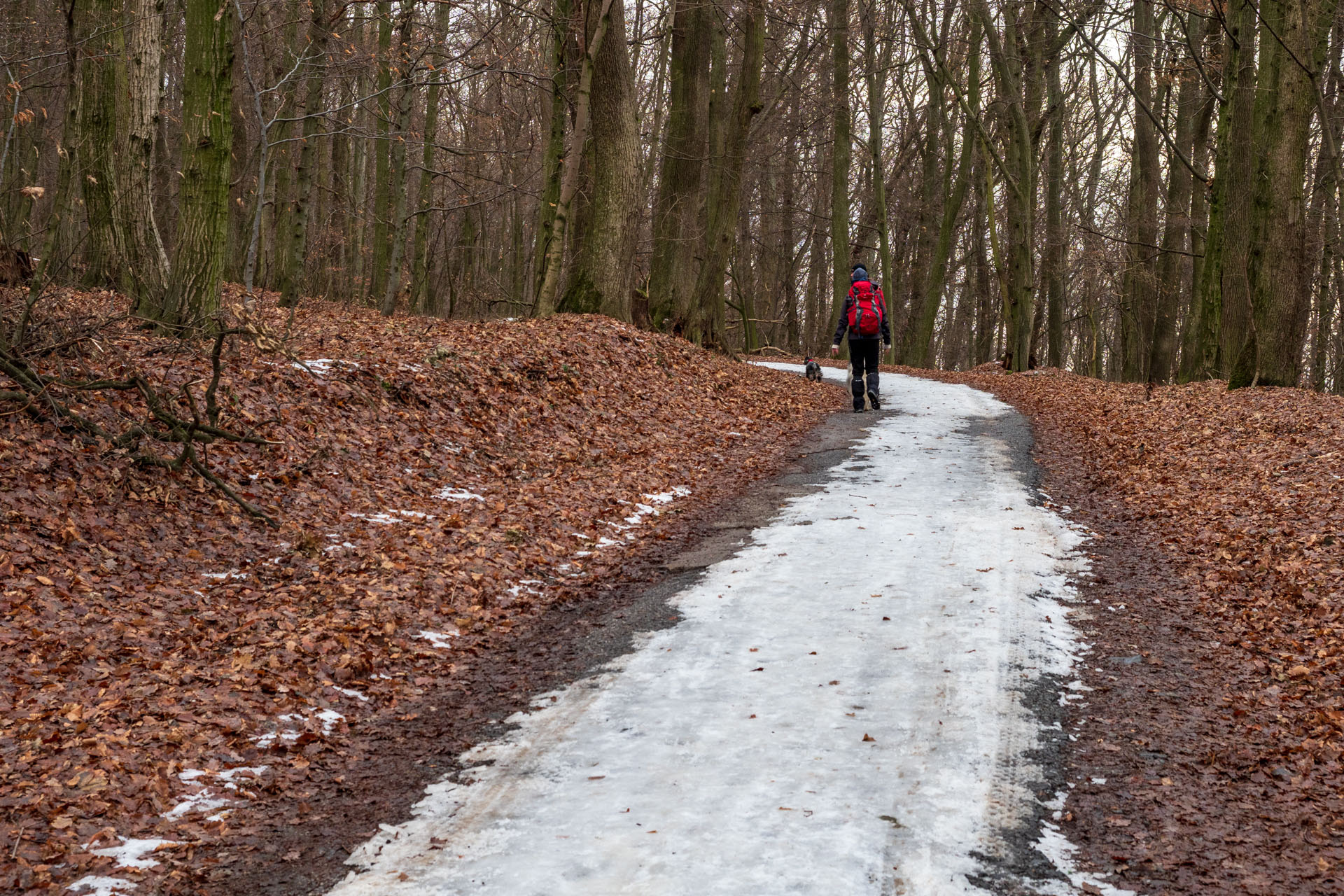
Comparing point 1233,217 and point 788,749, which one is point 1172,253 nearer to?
point 1233,217

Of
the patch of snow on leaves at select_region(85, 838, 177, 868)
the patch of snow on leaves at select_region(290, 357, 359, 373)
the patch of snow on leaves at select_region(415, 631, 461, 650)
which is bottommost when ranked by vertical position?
the patch of snow on leaves at select_region(85, 838, 177, 868)

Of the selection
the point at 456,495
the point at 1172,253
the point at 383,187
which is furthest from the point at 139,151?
the point at 1172,253

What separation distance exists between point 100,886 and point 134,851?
256 millimetres

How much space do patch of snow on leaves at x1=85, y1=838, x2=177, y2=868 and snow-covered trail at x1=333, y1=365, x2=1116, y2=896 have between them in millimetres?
805

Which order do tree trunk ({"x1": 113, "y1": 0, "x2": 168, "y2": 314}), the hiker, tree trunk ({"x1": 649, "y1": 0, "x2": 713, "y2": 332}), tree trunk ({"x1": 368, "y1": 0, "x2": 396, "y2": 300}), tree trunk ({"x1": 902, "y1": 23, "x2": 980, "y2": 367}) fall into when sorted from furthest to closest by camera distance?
tree trunk ({"x1": 902, "y1": 23, "x2": 980, "y2": 367})
tree trunk ({"x1": 368, "y1": 0, "x2": 396, "y2": 300})
tree trunk ({"x1": 649, "y1": 0, "x2": 713, "y2": 332})
the hiker
tree trunk ({"x1": 113, "y1": 0, "x2": 168, "y2": 314})

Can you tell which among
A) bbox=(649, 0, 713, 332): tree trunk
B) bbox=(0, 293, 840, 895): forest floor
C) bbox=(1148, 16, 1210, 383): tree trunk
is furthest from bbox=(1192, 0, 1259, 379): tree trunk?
bbox=(649, 0, 713, 332): tree trunk

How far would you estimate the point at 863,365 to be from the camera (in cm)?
1617

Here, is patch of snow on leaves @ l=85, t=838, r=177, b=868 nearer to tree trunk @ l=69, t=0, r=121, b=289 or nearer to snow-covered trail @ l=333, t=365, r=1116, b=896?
snow-covered trail @ l=333, t=365, r=1116, b=896

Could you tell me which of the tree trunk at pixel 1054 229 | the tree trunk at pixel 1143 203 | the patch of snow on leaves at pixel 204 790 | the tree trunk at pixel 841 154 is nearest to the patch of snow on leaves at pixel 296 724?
the patch of snow on leaves at pixel 204 790

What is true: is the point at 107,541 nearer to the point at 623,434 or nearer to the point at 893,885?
the point at 893,885

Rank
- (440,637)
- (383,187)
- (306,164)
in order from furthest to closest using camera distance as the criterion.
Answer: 1. (383,187)
2. (306,164)
3. (440,637)

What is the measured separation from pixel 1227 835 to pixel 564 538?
5.65m

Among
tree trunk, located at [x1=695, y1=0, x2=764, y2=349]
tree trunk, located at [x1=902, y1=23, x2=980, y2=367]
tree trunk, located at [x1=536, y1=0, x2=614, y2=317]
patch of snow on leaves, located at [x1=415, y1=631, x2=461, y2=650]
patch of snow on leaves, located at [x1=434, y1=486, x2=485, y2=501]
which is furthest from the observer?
tree trunk, located at [x1=902, y1=23, x2=980, y2=367]

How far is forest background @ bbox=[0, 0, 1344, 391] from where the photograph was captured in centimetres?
1213
